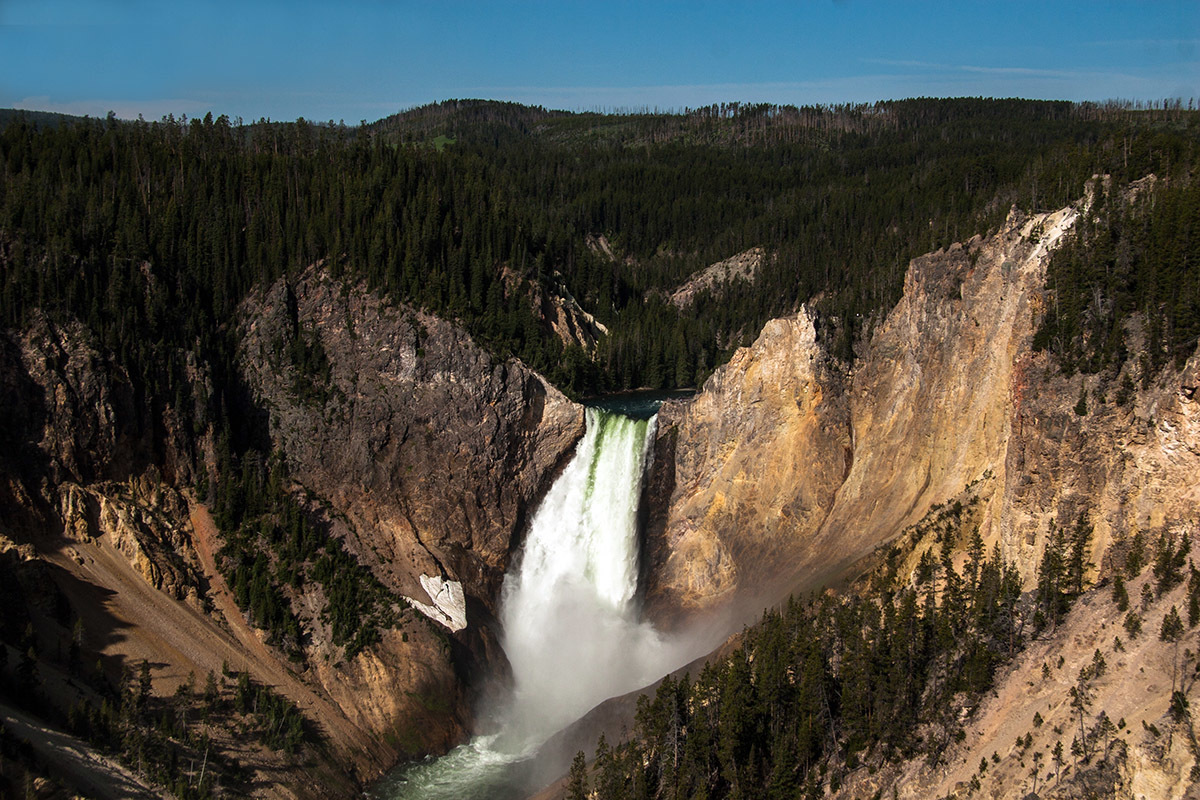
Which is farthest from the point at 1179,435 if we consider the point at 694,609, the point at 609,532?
the point at 609,532

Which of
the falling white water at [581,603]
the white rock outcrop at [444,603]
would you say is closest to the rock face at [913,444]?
the falling white water at [581,603]

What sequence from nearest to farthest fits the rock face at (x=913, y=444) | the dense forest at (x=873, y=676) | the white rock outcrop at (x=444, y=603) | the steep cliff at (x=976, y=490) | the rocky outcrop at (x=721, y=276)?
the steep cliff at (x=976, y=490), the dense forest at (x=873, y=676), the rock face at (x=913, y=444), the white rock outcrop at (x=444, y=603), the rocky outcrop at (x=721, y=276)

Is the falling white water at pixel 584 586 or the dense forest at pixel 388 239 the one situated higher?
the dense forest at pixel 388 239

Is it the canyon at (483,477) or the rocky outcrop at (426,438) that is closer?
the canyon at (483,477)

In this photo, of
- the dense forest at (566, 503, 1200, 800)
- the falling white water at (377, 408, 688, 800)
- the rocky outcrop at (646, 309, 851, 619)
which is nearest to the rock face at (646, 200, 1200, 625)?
the rocky outcrop at (646, 309, 851, 619)

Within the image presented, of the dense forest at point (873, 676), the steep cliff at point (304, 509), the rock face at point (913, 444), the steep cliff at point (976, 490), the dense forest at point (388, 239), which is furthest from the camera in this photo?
the dense forest at point (388, 239)

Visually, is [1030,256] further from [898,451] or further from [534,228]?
[534,228]

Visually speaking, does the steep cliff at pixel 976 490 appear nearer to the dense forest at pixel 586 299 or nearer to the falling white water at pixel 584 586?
the dense forest at pixel 586 299
